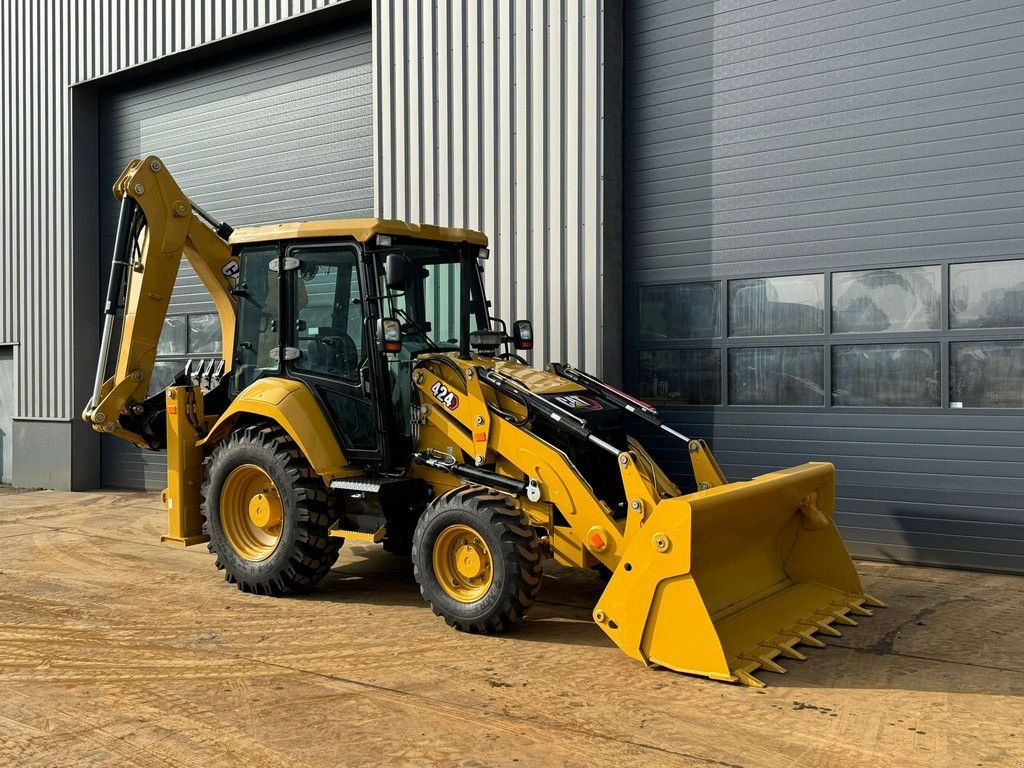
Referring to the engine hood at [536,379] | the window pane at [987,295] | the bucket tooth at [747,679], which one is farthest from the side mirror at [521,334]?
the window pane at [987,295]

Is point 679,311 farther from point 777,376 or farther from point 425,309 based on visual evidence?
point 425,309

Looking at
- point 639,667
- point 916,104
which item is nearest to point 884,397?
point 916,104

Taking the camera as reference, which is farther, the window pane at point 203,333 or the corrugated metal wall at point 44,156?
the corrugated metal wall at point 44,156

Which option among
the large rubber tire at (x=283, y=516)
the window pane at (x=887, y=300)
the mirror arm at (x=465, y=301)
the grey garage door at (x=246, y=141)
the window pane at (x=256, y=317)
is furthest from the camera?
the grey garage door at (x=246, y=141)

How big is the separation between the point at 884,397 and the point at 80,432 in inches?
452

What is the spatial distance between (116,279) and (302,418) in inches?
110

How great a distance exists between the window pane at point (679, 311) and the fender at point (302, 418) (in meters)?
4.02

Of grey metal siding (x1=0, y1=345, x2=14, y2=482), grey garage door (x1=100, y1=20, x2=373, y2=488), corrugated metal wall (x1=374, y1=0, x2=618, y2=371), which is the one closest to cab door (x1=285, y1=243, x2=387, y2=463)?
corrugated metal wall (x1=374, y1=0, x2=618, y2=371)

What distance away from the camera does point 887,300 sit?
885 cm

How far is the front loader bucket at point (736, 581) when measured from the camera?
5.44 m

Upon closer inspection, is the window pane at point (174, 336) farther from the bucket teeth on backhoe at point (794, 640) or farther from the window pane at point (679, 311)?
the bucket teeth on backhoe at point (794, 640)

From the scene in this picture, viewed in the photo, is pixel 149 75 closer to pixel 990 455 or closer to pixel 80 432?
pixel 80 432

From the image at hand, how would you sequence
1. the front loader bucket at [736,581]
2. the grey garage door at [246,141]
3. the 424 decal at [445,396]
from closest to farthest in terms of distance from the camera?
the front loader bucket at [736,581]
the 424 decal at [445,396]
the grey garage door at [246,141]

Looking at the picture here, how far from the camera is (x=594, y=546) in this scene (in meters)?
6.21
